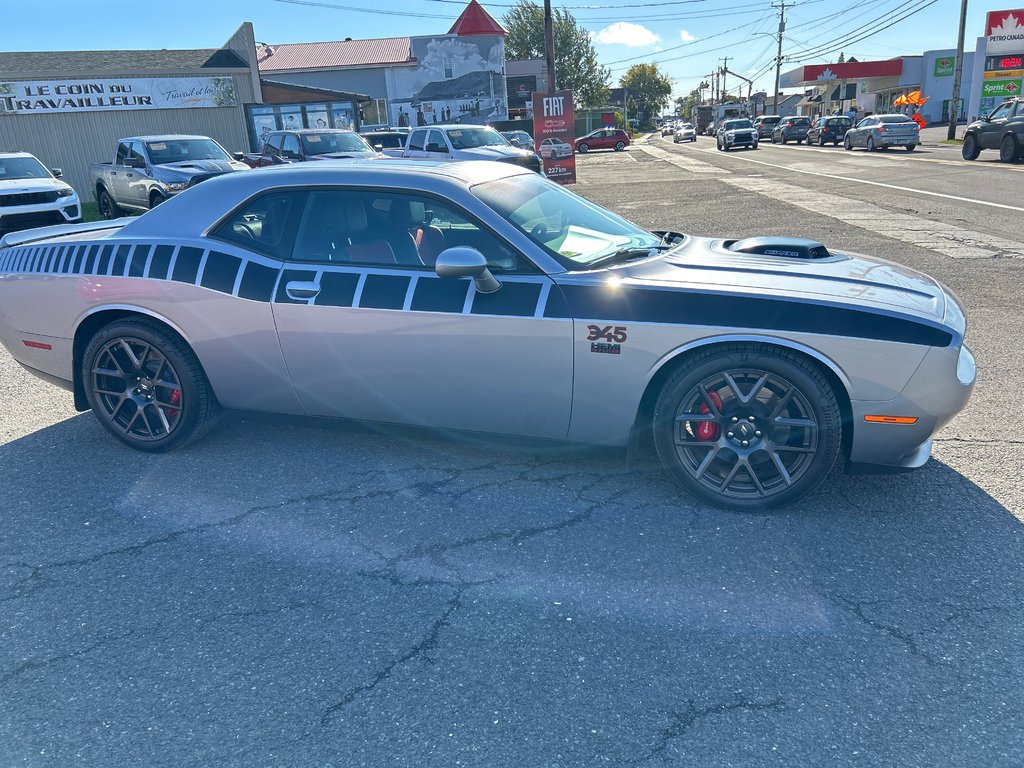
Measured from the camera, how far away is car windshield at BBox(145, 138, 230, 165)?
15734 mm

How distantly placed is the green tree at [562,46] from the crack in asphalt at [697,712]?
8131 centimetres

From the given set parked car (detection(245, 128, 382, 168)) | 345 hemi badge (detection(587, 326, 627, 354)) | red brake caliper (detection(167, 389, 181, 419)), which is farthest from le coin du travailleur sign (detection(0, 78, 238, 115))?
345 hemi badge (detection(587, 326, 627, 354))

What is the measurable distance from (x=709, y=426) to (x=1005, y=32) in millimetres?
45800

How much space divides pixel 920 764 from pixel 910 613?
0.76 metres

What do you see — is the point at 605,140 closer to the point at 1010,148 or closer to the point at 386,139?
the point at 386,139

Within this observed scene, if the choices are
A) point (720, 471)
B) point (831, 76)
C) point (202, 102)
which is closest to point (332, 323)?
point (720, 471)

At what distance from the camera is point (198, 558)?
11.1ft

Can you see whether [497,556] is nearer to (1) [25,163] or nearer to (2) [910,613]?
(2) [910,613]

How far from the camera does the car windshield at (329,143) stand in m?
17.3

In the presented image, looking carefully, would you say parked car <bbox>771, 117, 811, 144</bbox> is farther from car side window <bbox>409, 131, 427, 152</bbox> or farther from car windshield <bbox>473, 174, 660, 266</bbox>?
car windshield <bbox>473, 174, 660, 266</bbox>

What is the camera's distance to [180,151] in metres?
15.9

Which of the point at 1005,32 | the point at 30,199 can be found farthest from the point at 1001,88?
the point at 30,199

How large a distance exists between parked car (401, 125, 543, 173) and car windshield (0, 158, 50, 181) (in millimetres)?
7768

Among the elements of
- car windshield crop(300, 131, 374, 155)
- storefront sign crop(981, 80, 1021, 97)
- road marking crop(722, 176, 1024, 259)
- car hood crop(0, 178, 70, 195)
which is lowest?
road marking crop(722, 176, 1024, 259)
